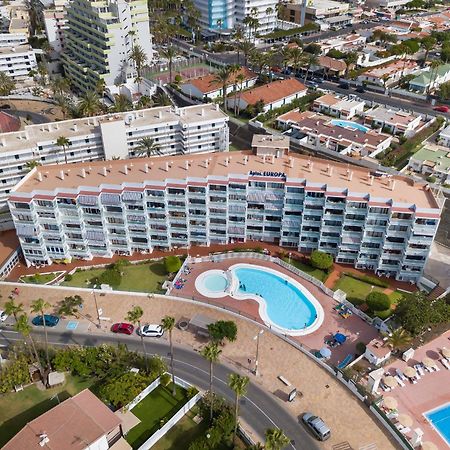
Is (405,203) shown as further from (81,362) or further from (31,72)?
(31,72)

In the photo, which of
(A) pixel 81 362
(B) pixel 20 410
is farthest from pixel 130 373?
(B) pixel 20 410

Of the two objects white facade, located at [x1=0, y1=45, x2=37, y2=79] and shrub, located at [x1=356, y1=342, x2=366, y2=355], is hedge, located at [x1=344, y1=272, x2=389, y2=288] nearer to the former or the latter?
shrub, located at [x1=356, y1=342, x2=366, y2=355]

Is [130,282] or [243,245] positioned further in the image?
[243,245]

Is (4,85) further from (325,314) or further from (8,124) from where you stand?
(325,314)

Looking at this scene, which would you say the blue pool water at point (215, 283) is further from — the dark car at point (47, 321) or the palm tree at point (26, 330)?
the palm tree at point (26, 330)

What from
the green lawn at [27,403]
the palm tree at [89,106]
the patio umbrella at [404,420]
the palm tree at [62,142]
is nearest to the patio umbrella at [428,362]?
the patio umbrella at [404,420]

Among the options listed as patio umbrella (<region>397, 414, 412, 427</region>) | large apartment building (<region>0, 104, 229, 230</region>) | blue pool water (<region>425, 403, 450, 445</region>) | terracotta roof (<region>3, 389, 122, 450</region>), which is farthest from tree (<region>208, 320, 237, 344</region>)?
large apartment building (<region>0, 104, 229, 230</region>)

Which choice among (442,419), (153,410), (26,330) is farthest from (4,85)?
(442,419)
